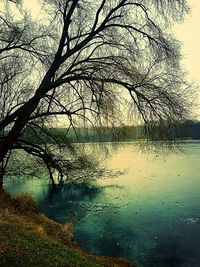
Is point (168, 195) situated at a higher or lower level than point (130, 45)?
lower

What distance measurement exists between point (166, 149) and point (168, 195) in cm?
1145

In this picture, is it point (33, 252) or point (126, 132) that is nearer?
point (33, 252)

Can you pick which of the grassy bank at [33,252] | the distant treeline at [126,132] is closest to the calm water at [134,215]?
the distant treeline at [126,132]

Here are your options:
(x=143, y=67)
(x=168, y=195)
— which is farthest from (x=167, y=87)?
(x=168, y=195)

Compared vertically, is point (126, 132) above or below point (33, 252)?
above

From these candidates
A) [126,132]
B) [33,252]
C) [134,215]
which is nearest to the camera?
[33,252]

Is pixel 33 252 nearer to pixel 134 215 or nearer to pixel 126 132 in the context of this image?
pixel 126 132

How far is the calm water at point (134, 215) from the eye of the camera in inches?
511

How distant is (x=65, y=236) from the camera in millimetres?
13039

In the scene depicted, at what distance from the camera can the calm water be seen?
13.0 metres

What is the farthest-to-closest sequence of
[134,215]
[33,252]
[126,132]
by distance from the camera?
[134,215] → [126,132] → [33,252]

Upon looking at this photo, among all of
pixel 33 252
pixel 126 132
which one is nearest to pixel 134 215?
pixel 126 132

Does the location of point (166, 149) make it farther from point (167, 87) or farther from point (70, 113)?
point (70, 113)

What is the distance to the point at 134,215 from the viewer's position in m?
17.9
